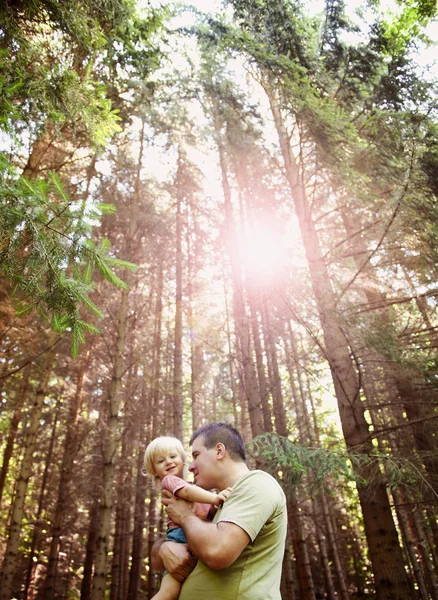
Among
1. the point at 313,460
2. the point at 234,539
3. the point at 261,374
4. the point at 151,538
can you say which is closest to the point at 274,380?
the point at 261,374

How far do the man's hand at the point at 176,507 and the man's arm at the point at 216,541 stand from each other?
8 cm

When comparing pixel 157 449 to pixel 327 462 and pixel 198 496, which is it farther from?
pixel 327 462

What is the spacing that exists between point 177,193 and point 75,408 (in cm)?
743

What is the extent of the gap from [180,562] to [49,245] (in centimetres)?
261

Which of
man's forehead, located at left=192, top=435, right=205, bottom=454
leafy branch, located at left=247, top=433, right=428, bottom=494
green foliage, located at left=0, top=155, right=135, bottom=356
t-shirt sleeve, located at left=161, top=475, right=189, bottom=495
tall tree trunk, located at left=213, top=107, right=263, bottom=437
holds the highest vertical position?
tall tree trunk, located at left=213, top=107, right=263, bottom=437

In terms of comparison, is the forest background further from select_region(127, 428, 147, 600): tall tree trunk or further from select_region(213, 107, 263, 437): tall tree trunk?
select_region(127, 428, 147, 600): tall tree trunk

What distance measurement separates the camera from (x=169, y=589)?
1.94 meters

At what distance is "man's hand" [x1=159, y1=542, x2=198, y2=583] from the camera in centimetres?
191

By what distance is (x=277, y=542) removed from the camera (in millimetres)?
1866

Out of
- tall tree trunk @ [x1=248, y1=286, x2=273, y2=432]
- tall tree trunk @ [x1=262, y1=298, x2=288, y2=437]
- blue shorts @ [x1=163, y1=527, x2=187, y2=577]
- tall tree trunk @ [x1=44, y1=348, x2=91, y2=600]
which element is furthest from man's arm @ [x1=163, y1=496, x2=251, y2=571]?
tall tree trunk @ [x1=44, y1=348, x2=91, y2=600]

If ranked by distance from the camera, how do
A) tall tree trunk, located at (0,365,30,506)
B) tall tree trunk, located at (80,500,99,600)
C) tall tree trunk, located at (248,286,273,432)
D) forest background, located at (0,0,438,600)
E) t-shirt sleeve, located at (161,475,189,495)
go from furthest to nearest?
1. tall tree trunk, located at (80,500,99,600)
2. tall tree trunk, located at (0,365,30,506)
3. tall tree trunk, located at (248,286,273,432)
4. forest background, located at (0,0,438,600)
5. t-shirt sleeve, located at (161,475,189,495)

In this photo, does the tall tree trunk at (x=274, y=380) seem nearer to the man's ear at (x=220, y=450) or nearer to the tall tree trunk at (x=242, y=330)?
the tall tree trunk at (x=242, y=330)

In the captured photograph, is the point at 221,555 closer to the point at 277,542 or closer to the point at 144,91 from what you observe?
the point at 277,542

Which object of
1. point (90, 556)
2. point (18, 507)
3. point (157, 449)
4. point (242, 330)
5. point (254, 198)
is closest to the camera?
point (157, 449)
